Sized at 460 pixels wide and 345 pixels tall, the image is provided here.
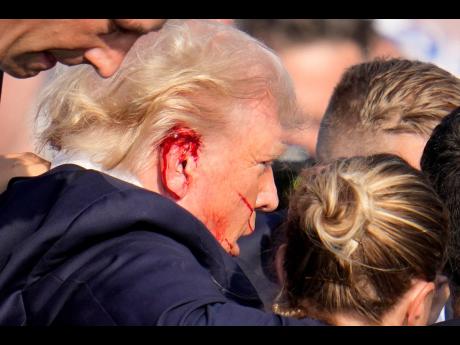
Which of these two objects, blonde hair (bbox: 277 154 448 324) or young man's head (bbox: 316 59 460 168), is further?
young man's head (bbox: 316 59 460 168)

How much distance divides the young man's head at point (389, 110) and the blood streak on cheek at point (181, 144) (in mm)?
506

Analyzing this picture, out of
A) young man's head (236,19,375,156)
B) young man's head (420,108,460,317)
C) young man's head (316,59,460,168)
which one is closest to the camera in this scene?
young man's head (420,108,460,317)

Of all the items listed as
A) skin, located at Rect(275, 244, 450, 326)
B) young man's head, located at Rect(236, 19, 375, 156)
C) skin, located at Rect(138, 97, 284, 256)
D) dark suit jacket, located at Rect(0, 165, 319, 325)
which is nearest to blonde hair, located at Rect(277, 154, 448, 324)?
skin, located at Rect(275, 244, 450, 326)

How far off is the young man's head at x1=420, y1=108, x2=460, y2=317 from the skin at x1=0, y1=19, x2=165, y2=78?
77 centimetres

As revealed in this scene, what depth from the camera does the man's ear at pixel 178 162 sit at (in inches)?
70.9

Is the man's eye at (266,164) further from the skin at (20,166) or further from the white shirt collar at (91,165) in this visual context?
the skin at (20,166)

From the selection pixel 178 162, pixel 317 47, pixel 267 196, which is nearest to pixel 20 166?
pixel 178 162

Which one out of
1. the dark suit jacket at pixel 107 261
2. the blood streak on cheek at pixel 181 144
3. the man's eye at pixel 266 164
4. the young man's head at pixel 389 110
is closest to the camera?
the dark suit jacket at pixel 107 261

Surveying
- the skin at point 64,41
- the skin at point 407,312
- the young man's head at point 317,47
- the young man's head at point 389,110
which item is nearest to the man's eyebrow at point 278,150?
the young man's head at point 389,110

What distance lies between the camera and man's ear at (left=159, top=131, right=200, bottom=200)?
1802 millimetres

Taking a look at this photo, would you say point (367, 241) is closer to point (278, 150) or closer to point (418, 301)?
point (418, 301)

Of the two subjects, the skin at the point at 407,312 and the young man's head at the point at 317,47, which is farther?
the young man's head at the point at 317,47

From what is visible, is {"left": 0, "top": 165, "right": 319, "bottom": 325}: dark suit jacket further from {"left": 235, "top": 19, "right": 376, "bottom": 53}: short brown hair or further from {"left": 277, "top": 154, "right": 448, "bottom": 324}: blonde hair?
{"left": 235, "top": 19, "right": 376, "bottom": 53}: short brown hair
